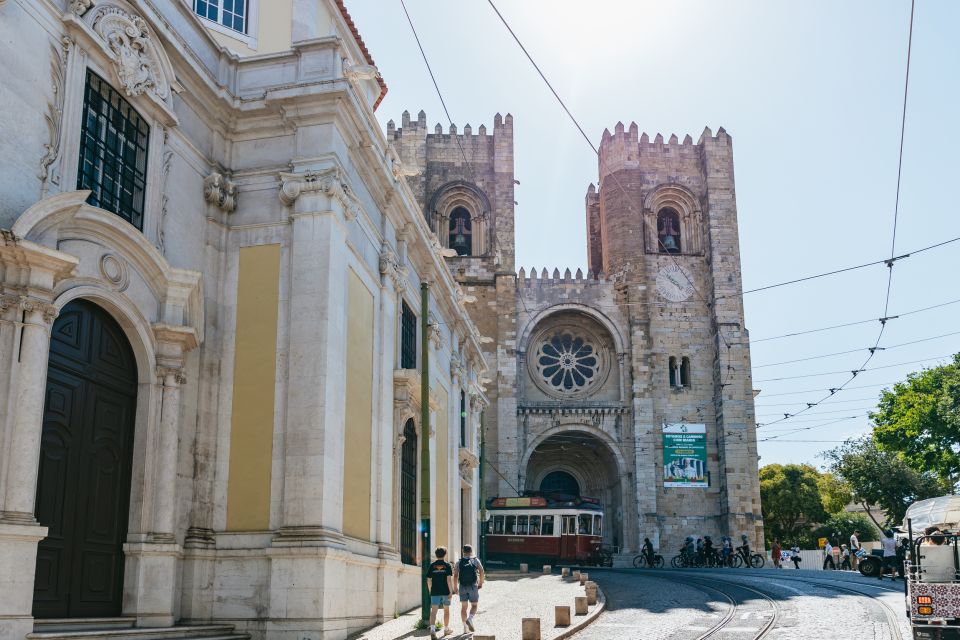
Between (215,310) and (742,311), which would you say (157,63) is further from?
(742,311)

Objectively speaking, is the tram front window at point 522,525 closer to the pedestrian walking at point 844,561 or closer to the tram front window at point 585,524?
the tram front window at point 585,524

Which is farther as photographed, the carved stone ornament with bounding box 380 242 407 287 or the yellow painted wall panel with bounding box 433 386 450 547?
the yellow painted wall panel with bounding box 433 386 450 547

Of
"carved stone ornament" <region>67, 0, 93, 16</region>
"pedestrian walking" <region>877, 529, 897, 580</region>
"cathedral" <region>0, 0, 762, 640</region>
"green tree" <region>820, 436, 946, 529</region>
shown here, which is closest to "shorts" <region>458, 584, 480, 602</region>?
"cathedral" <region>0, 0, 762, 640</region>

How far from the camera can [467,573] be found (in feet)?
44.7

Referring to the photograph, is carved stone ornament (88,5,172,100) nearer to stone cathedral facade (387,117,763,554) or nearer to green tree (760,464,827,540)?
stone cathedral facade (387,117,763,554)

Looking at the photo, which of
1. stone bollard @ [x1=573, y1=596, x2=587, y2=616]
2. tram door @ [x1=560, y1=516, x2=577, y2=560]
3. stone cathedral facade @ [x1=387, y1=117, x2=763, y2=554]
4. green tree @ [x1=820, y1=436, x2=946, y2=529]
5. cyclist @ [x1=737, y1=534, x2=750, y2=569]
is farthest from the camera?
green tree @ [x1=820, y1=436, x2=946, y2=529]

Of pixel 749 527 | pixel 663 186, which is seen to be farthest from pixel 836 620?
pixel 663 186

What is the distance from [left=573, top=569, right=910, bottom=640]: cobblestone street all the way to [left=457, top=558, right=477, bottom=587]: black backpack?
170cm

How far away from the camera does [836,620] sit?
575 inches

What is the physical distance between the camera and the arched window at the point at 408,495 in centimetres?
1842

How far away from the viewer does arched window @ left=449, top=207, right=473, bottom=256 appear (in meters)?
46.9

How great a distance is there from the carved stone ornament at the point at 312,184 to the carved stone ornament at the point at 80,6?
359cm

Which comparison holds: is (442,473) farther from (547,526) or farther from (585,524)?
(585,524)

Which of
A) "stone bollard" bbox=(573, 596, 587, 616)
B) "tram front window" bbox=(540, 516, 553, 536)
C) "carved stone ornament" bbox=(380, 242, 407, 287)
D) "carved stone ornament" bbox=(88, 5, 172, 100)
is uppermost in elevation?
"carved stone ornament" bbox=(88, 5, 172, 100)
